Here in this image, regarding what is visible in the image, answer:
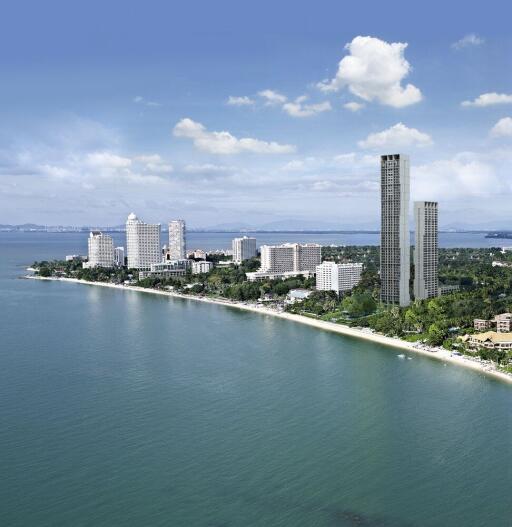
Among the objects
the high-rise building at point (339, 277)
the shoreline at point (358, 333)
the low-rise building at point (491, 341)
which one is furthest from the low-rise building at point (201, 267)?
the low-rise building at point (491, 341)

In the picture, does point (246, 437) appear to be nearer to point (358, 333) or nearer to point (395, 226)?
point (358, 333)

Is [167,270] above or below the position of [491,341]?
above

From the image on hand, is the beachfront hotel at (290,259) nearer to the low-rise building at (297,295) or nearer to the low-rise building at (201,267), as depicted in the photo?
the low-rise building at (201,267)

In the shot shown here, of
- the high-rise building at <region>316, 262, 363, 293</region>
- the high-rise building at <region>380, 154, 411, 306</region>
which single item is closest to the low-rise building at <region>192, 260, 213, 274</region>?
the high-rise building at <region>316, 262, 363, 293</region>

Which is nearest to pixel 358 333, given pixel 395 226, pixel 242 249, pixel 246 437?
pixel 395 226

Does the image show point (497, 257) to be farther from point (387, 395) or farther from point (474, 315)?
point (387, 395)

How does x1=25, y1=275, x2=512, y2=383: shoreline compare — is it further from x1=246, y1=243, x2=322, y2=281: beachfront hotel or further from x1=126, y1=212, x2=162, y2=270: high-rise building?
x1=126, y1=212, x2=162, y2=270: high-rise building

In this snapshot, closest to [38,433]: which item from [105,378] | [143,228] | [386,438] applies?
[105,378]

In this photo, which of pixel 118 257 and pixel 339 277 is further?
pixel 118 257
